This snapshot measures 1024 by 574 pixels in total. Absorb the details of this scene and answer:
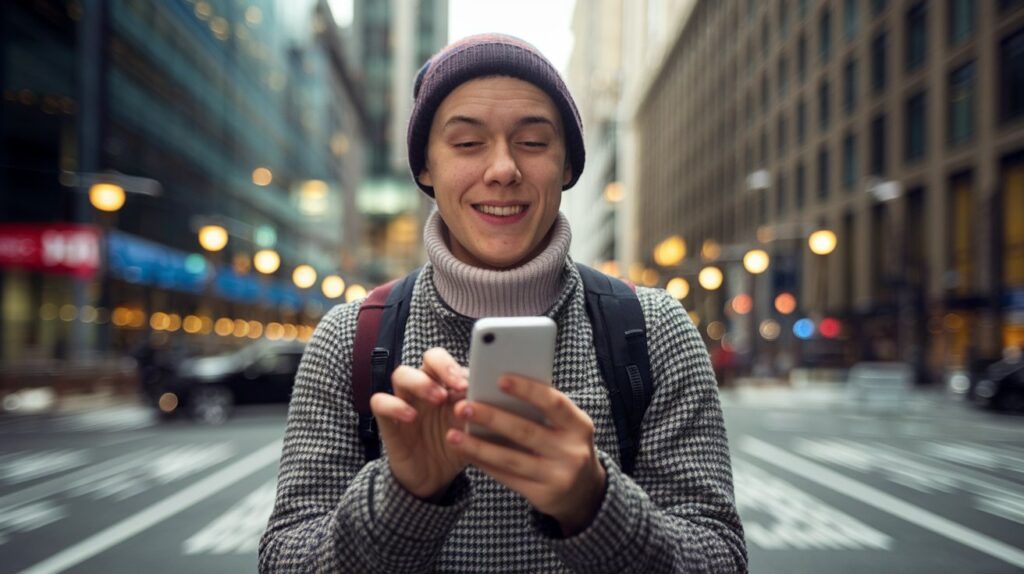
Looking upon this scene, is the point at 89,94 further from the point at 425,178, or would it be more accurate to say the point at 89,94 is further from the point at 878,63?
the point at 425,178

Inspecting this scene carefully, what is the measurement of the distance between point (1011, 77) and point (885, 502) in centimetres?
2220

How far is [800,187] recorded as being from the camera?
4572 centimetres

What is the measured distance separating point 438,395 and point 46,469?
40.3ft

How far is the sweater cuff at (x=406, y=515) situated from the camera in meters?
1.46

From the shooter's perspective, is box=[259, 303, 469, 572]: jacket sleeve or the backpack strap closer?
box=[259, 303, 469, 572]: jacket sleeve

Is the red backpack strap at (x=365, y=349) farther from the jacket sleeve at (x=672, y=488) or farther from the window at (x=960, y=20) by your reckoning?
the window at (x=960, y=20)

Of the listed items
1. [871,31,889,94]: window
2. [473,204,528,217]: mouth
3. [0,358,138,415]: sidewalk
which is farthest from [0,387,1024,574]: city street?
[871,31,889,94]: window

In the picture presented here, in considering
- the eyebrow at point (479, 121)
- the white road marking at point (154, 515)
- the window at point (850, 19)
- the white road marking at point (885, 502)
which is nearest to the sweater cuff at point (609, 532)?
the eyebrow at point (479, 121)

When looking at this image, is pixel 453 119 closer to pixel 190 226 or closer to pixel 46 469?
pixel 46 469

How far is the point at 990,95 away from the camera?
89.4 feet

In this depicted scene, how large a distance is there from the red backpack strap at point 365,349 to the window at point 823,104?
142ft

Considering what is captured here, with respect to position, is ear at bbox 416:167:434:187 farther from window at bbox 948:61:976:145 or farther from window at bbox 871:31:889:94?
window at bbox 871:31:889:94

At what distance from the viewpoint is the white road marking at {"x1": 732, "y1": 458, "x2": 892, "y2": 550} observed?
7266 millimetres

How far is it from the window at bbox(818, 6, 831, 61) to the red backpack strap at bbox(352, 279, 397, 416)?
4321 centimetres
